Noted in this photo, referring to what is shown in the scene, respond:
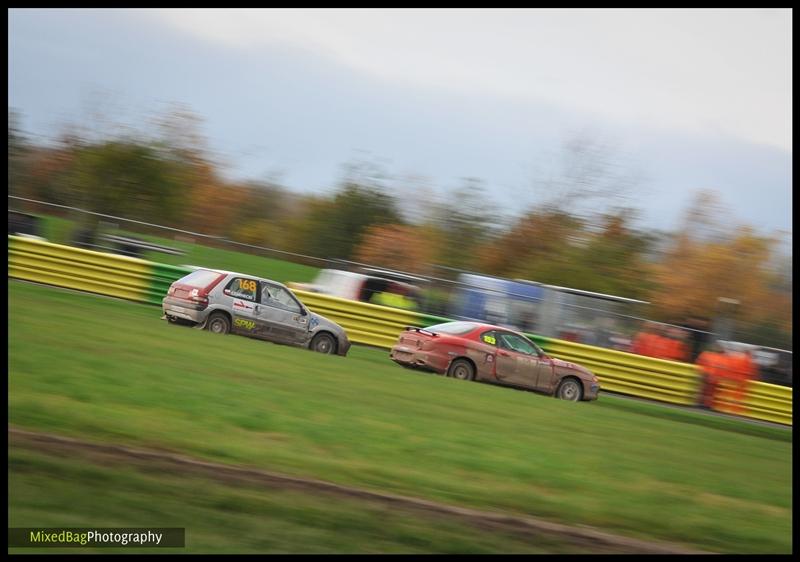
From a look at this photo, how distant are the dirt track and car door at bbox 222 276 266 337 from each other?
9.33 metres

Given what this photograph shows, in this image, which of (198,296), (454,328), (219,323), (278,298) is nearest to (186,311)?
(198,296)

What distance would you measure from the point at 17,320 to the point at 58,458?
663 cm

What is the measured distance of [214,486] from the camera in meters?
6.49

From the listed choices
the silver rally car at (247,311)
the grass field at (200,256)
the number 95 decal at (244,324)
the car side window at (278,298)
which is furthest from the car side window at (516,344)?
the grass field at (200,256)

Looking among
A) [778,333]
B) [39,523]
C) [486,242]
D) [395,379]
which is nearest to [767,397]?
[778,333]

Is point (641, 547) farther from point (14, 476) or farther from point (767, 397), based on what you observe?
point (767, 397)

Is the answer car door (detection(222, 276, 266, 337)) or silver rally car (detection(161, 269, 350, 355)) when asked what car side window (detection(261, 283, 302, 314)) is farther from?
car door (detection(222, 276, 266, 337))

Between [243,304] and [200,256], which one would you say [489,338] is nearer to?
[243,304]

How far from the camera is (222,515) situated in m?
5.96

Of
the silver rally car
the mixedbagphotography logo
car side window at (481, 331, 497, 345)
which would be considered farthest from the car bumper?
the mixedbagphotography logo

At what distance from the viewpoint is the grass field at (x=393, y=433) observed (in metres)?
7.39

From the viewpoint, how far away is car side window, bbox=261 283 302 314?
16641mm

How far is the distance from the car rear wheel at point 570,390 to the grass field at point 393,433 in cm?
194

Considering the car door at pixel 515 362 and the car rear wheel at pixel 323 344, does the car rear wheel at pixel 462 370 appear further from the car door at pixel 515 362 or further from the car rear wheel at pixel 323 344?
the car rear wheel at pixel 323 344
